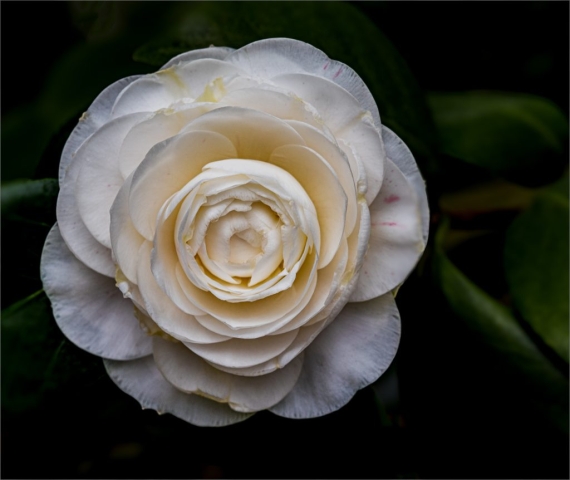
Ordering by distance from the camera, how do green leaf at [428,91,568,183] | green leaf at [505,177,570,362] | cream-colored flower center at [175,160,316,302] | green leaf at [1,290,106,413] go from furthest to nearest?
green leaf at [428,91,568,183]
green leaf at [505,177,570,362]
green leaf at [1,290,106,413]
cream-colored flower center at [175,160,316,302]

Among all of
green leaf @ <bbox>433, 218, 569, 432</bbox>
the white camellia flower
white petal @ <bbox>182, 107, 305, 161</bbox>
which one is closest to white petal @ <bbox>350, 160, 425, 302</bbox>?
the white camellia flower

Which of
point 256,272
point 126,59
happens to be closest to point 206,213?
point 256,272

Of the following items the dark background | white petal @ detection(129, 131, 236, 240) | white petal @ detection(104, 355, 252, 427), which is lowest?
the dark background

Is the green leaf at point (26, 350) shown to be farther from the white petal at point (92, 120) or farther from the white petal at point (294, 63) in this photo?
the white petal at point (294, 63)

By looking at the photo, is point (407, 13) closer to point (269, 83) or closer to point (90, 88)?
point (90, 88)

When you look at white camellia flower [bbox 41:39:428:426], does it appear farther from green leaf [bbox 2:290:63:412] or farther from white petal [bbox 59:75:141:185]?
green leaf [bbox 2:290:63:412]

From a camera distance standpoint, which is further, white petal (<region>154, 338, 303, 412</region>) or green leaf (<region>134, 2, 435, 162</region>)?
green leaf (<region>134, 2, 435, 162</region>)

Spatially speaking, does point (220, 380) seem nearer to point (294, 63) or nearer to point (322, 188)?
point (322, 188)

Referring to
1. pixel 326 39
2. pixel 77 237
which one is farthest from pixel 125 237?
pixel 326 39
